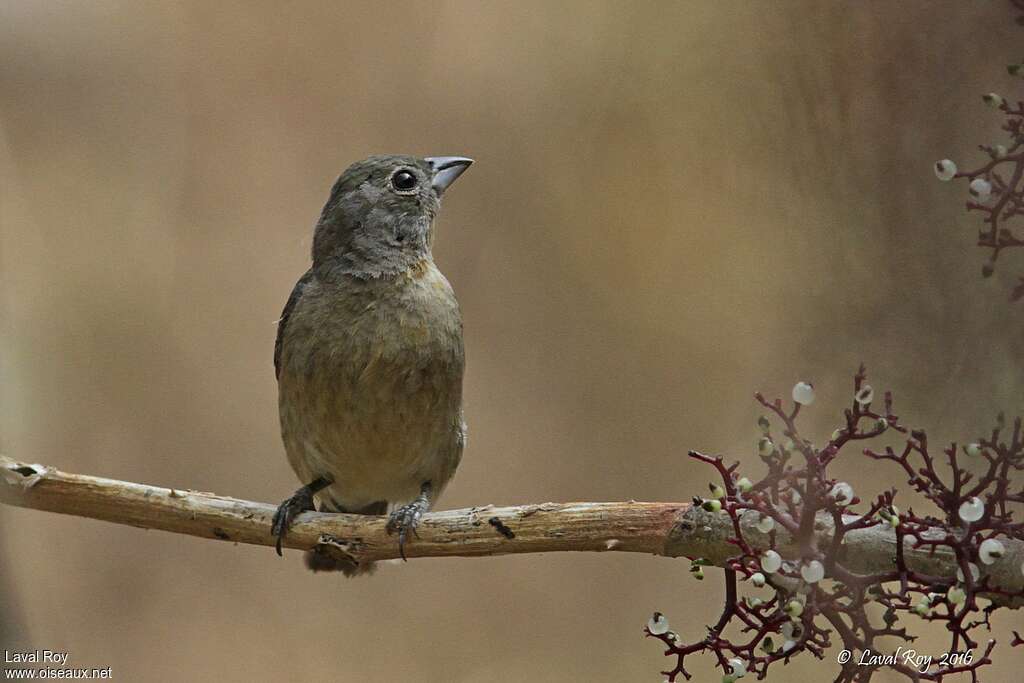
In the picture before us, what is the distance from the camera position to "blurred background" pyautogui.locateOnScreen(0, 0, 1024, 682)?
535 cm

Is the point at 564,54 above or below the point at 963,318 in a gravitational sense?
above

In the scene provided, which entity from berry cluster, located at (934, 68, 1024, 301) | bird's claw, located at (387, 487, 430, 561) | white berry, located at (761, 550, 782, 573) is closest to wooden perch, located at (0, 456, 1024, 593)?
bird's claw, located at (387, 487, 430, 561)

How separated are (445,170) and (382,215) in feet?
1.10

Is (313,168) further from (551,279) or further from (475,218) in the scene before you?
(551,279)

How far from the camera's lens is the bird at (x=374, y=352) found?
4.05 m

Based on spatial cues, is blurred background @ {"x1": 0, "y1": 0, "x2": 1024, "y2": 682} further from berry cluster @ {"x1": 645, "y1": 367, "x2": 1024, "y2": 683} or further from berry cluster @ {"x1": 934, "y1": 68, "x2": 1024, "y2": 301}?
berry cluster @ {"x1": 934, "y1": 68, "x2": 1024, "y2": 301}

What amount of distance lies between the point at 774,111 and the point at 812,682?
3.39 metres

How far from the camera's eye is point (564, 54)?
5.57 metres

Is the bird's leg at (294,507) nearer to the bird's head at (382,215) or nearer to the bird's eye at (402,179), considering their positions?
the bird's head at (382,215)

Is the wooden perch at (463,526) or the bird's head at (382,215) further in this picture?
the bird's head at (382,215)

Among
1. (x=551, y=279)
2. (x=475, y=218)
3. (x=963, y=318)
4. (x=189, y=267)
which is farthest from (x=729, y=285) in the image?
(x=963, y=318)

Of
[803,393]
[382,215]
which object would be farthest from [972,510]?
[382,215]

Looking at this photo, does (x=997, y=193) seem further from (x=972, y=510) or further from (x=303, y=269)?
(x=303, y=269)

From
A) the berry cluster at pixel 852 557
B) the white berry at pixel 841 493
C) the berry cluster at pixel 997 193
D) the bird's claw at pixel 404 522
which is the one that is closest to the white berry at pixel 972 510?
the berry cluster at pixel 852 557
